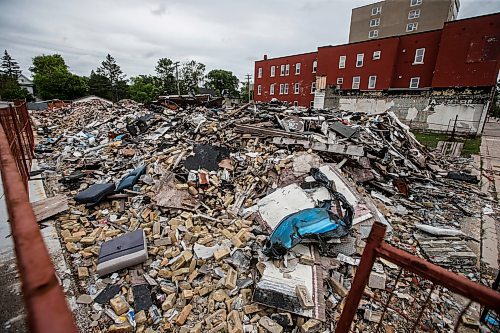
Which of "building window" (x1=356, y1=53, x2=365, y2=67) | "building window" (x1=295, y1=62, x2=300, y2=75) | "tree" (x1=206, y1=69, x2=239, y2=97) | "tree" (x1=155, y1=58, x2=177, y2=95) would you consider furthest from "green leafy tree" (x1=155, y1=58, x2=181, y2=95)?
"building window" (x1=356, y1=53, x2=365, y2=67)

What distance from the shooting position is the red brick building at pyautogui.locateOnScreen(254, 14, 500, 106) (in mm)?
17766

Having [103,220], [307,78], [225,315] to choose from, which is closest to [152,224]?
[103,220]

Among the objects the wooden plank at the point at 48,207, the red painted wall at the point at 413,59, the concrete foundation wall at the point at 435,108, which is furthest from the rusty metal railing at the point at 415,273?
the red painted wall at the point at 413,59

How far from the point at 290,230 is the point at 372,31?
1563 inches

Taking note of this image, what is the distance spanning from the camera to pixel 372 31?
1321 inches

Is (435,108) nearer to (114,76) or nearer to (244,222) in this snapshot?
(244,222)

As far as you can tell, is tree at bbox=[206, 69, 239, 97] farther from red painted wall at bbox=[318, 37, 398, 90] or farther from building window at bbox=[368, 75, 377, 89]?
building window at bbox=[368, 75, 377, 89]

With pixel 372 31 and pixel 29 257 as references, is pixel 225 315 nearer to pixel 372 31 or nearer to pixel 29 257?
pixel 29 257

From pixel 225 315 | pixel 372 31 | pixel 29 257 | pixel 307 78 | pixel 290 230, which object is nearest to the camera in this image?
pixel 29 257

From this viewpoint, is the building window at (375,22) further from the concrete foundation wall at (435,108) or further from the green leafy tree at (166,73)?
the green leafy tree at (166,73)

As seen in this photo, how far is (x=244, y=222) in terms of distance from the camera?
4.40 meters

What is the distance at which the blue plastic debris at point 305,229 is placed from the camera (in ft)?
11.0

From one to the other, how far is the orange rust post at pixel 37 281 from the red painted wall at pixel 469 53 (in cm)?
2543

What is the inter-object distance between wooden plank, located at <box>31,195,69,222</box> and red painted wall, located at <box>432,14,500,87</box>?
25.5 metres
